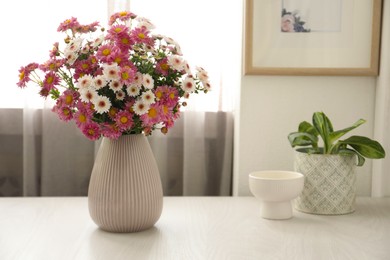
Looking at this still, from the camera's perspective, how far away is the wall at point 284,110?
1.62m

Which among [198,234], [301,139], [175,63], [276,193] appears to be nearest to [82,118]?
[175,63]

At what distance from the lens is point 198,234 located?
126 cm

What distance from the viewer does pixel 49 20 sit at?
6.13 ft

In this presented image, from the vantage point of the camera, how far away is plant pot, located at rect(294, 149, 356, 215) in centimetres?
142

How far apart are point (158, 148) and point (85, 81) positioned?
773 millimetres

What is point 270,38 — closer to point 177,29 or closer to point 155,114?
point 177,29

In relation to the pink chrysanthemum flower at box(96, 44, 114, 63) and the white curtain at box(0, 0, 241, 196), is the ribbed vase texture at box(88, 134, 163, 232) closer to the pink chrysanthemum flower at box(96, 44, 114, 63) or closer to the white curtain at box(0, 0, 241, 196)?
the pink chrysanthemum flower at box(96, 44, 114, 63)

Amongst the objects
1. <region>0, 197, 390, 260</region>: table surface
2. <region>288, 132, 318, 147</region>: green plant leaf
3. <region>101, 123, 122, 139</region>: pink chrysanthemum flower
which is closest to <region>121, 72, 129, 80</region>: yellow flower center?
<region>101, 123, 122, 139</region>: pink chrysanthemum flower

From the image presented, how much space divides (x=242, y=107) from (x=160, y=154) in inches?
15.1

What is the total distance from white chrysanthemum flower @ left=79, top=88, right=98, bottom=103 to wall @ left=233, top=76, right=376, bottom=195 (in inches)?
22.7

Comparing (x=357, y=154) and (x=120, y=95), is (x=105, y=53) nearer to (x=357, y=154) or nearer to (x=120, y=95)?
(x=120, y=95)

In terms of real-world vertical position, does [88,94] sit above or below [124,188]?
above

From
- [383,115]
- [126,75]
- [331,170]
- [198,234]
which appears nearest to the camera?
[126,75]

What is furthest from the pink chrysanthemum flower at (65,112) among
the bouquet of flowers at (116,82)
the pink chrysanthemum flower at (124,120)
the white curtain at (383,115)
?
the white curtain at (383,115)
